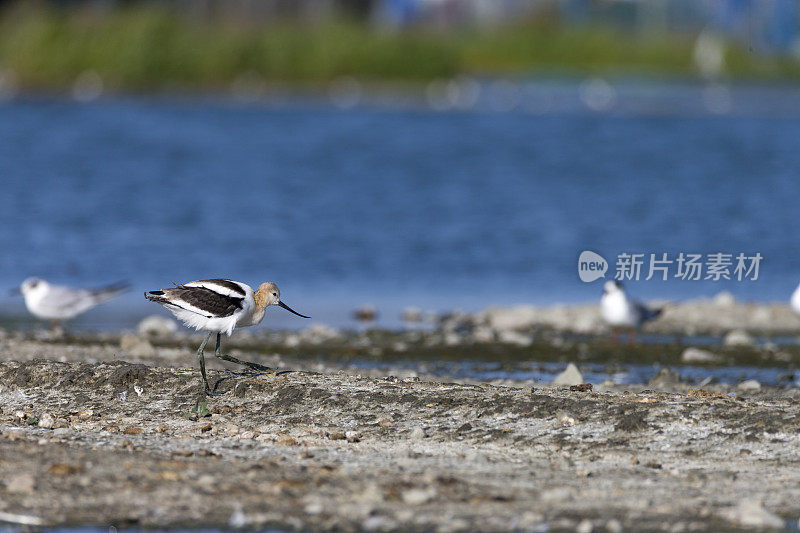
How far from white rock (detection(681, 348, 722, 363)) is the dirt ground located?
6.98 ft

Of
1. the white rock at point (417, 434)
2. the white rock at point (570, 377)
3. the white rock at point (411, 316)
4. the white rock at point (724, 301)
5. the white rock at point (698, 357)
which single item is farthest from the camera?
the white rock at point (724, 301)

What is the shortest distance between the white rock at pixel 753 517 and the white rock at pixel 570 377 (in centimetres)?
387

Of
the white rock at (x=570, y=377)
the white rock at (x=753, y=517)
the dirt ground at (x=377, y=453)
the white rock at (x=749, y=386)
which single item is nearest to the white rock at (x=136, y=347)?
the dirt ground at (x=377, y=453)

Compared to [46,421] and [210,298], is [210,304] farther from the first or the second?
[46,421]

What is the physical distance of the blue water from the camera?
18844mm

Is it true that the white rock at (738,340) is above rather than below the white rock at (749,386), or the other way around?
above

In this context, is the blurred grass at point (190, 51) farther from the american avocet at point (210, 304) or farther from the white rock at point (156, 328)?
the american avocet at point (210, 304)

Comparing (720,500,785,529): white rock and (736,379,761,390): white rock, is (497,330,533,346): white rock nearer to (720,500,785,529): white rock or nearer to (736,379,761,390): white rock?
(736,379,761,390): white rock

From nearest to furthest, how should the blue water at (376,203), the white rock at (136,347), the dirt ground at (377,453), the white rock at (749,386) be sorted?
the dirt ground at (377,453) < the white rock at (749,386) < the white rock at (136,347) < the blue water at (376,203)

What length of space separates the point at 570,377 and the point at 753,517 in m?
4.14

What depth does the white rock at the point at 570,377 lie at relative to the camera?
10.8 m

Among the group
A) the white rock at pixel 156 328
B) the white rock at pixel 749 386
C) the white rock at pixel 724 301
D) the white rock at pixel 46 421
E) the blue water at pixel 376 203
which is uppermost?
the blue water at pixel 376 203

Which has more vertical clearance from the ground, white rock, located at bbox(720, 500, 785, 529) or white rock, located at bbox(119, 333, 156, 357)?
white rock, located at bbox(119, 333, 156, 357)

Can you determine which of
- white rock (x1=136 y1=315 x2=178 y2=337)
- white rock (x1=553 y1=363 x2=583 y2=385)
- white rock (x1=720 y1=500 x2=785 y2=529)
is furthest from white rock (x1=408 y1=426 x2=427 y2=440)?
white rock (x1=136 y1=315 x2=178 y2=337)
